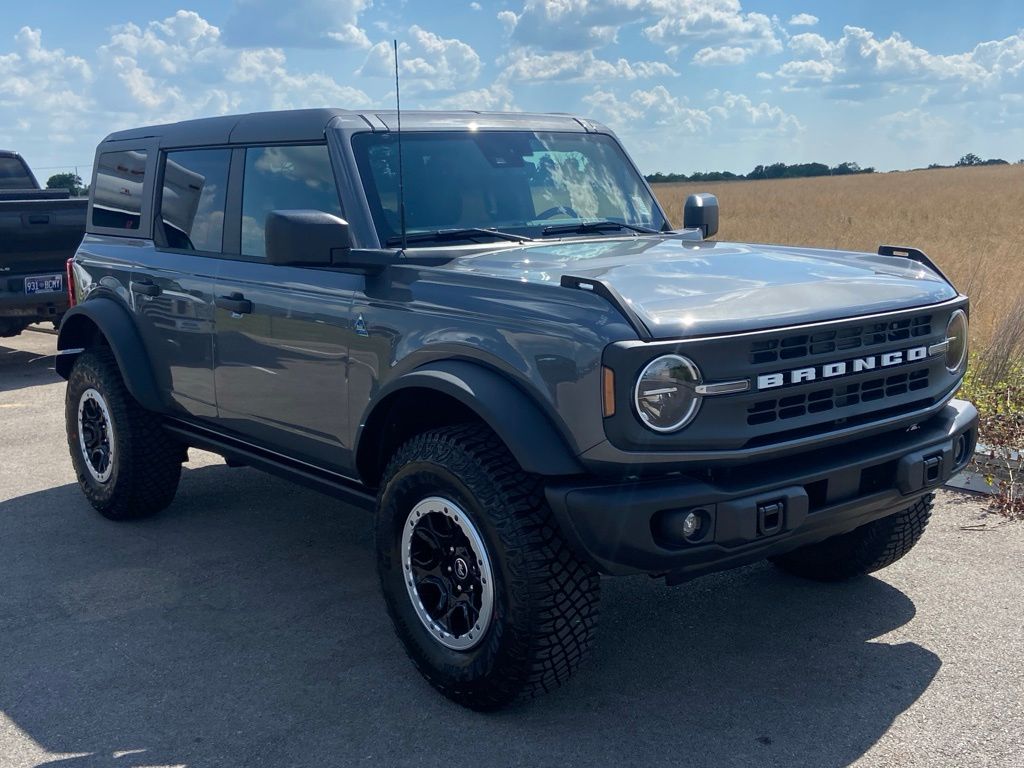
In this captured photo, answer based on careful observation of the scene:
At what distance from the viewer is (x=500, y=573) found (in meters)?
3.45

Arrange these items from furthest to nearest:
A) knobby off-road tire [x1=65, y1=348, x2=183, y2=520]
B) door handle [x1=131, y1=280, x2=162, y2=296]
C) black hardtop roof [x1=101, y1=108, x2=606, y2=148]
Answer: knobby off-road tire [x1=65, y1=348, x2=183, y2=520], door handle [x1=131, y1=280, x2=162, y2=296], black hardtop roof [x1=101, y1=108, x2=606, y2=148]

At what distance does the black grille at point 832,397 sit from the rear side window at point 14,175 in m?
13.0

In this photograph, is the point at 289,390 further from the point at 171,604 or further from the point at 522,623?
the point at 522,623

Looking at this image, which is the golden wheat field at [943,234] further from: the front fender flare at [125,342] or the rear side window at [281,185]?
the front fender flare at [125,342]

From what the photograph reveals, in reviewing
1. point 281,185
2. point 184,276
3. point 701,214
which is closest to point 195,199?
point 184,276

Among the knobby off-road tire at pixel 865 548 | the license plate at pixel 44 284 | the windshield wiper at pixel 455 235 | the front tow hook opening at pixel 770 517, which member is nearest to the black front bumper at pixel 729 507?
the front tow hook opening at pixel 770 517

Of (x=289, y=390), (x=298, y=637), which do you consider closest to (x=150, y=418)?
(x=289, y=390)

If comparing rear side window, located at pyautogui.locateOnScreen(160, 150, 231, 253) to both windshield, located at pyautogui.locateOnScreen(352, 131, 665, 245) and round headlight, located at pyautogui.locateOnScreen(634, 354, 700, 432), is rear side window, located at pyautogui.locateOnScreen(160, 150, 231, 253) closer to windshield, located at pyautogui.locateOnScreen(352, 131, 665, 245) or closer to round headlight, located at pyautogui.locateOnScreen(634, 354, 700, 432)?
windshield, located at pyautogui.locateOnScreen(352, 131, 665, 245)

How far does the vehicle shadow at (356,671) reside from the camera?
3.47 m

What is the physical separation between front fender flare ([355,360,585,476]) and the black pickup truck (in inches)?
316

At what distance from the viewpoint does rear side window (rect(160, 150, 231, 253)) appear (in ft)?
16.8

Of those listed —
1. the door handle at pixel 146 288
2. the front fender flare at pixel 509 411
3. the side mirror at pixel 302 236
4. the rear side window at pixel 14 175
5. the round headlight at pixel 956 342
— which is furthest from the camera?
the rear side window at pixel 14 175

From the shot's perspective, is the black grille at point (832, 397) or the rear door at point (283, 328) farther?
the rear door at point (283, 328)

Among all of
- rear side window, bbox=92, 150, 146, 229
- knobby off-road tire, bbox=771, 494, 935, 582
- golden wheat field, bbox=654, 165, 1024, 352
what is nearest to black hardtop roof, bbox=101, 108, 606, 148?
rear side window, bbox=92, 150, 146, 229
